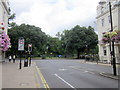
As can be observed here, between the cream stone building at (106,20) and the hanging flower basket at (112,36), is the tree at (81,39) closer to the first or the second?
the cream stone building at (106,20)

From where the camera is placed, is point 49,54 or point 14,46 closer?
point 14,46

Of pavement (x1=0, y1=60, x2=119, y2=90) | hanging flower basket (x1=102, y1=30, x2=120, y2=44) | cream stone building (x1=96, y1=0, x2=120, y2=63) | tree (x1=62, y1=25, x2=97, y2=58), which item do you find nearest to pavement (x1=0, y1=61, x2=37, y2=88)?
pavement (x1=0, y1=60, x2=119, y2=90)

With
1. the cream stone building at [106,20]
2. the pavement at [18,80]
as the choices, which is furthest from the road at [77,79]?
the cream stone building at [106,20]

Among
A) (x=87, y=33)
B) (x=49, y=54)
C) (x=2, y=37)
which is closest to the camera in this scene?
(x=2, y=37)

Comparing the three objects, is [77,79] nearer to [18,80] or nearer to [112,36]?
[18,80]

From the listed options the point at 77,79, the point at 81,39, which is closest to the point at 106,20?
the point at 77,79

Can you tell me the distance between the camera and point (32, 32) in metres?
62.6

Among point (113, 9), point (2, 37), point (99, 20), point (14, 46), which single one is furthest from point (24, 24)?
point (2, 37)

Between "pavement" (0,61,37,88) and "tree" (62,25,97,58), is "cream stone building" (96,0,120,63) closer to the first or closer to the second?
"pavement" (0,61,37,88)

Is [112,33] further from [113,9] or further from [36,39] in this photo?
[36,39]

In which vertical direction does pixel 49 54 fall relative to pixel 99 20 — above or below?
below

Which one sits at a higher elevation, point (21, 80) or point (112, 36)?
point (112, 36)

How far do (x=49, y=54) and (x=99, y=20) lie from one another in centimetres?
6749

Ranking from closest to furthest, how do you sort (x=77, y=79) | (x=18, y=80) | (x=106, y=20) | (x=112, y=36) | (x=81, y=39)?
(x=18, y=80), (x=77, y=79), (x=112, y=36), (x=106, y=20), (x=81, y=39)
